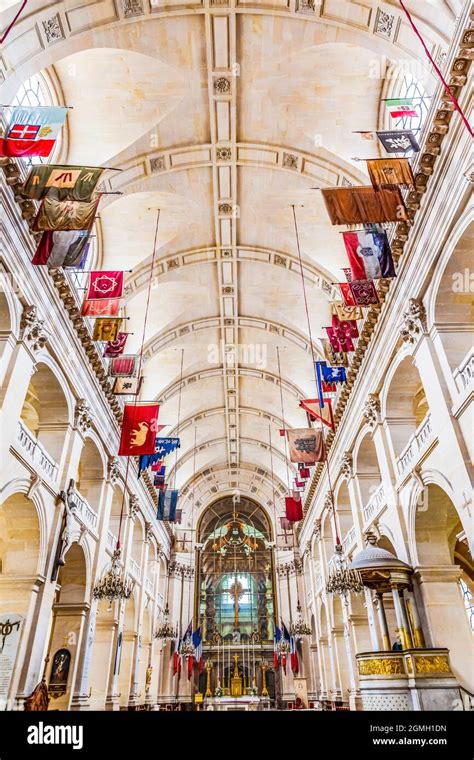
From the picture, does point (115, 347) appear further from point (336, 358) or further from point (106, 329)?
point (336, 358)

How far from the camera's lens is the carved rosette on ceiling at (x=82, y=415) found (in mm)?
15211

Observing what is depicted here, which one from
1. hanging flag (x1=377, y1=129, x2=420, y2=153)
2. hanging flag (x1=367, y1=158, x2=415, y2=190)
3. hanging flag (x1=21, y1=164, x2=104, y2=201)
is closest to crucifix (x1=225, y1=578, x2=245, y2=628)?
hanging flag (x1=367, y1=158, x2=415, y2=190)

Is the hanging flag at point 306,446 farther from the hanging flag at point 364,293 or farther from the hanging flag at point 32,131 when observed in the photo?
the hanging flag at point 32,131

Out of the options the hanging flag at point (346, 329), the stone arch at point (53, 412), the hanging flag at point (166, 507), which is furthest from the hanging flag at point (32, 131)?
the hanging flag at point (166, 507)

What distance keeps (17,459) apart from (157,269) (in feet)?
34.3

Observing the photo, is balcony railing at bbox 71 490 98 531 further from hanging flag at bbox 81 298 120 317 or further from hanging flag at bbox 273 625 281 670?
hanging flag at bbox 273 625 281 670

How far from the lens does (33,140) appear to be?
951 cm

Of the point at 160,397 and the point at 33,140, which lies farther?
the point at 160,397

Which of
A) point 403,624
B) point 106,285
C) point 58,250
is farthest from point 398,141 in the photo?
point 403,624

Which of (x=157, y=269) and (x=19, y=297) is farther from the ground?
(x=157, y=269)

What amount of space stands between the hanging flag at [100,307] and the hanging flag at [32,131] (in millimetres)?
4856

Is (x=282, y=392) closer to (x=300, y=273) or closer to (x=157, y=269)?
(x=300, y=273)

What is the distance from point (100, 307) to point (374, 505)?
10.4 meters
